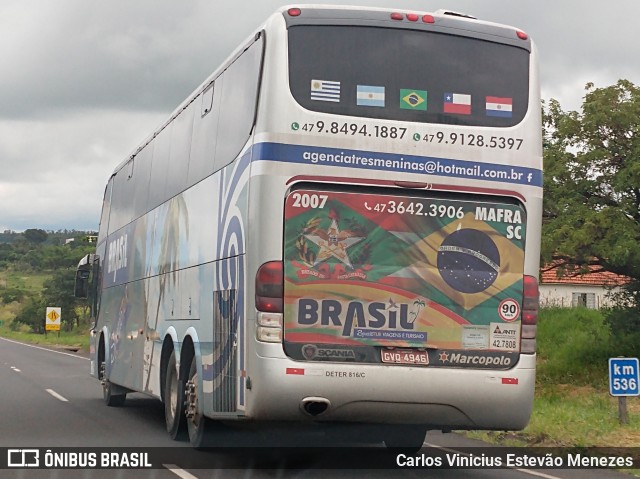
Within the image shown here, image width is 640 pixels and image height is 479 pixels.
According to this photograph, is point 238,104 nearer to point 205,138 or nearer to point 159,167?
point 205,138

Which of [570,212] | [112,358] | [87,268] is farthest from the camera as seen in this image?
[570,212]

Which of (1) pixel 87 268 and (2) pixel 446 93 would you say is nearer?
(2) pixel 446 93

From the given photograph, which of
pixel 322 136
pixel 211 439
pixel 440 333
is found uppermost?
pixel 322 136

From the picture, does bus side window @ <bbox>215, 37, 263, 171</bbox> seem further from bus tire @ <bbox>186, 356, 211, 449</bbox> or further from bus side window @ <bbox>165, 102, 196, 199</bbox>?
bus tire @ <bbox>186, 356, 211, 449</bbox>

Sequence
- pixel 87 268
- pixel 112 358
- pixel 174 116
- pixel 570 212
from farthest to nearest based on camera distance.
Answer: pixel 570 212 < pixel 87 268 < pixel 112 358 < pixel 174 116

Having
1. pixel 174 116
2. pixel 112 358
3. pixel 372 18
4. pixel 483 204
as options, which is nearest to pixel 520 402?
pixel 483 204

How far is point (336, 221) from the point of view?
1026cm

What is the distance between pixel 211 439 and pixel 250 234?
3.21 m

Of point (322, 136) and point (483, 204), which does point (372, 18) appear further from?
point (483, 204)

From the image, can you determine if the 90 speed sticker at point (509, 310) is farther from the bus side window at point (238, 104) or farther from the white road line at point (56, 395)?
the white road line at point (56, 395)

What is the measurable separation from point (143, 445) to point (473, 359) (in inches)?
189

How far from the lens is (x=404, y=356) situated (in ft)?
33.7

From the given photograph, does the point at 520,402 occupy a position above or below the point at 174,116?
below

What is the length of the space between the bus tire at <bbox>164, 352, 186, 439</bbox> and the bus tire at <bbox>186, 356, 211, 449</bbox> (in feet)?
1.08
